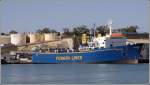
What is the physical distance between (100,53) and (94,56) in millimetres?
211

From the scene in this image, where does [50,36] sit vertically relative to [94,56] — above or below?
above

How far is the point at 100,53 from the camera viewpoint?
1495 centimetres

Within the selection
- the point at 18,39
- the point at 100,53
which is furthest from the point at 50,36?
the point at 100,53

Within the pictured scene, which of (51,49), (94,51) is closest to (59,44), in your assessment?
(51,49)

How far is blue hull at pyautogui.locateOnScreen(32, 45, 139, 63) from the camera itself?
14.9 meters

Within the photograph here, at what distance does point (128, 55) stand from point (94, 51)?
1210 millimetres

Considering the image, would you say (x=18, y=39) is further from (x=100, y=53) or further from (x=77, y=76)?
(x=77, y=76)

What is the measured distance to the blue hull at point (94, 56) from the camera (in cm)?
1492

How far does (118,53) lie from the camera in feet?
49.5

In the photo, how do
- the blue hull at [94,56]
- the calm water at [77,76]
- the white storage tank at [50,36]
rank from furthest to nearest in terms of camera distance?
the white storage tank at [50,36] < the blue hull at [94,56] < the calm water at [77,76]

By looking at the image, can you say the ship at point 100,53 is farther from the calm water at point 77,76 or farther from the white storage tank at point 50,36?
the white storage tank at point 50,36

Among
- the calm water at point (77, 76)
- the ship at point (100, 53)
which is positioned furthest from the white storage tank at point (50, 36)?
the calm water at point (77, 76)

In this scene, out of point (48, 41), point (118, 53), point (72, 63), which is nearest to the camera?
point (118, 53)

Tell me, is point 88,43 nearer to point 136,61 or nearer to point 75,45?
point 75,45
